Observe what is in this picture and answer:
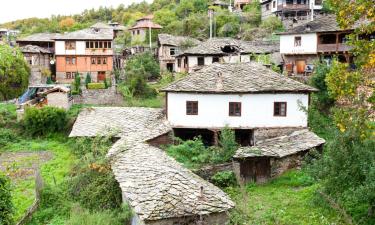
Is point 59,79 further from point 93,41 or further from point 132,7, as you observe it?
point 132,7

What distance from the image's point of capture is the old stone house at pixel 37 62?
4650 centimetres

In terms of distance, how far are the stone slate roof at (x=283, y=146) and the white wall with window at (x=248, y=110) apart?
4.75ft

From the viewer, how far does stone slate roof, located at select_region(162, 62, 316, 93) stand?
25.1 m

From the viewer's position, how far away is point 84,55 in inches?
1906

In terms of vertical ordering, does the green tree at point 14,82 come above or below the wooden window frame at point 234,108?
above

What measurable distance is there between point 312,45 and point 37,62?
28098 mm

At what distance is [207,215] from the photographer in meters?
14.7

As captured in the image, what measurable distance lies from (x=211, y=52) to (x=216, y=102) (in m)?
14.1

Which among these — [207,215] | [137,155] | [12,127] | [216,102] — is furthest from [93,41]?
[207,215]

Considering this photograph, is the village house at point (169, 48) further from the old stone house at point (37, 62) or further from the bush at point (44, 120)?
the bush at point (44, 120)

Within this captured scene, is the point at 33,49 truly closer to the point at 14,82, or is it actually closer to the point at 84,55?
the point at 84,55

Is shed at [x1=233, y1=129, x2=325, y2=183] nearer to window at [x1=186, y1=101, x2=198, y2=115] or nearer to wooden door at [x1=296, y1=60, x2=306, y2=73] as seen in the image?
window at [x1=186, y1=101, x2=198, y2=115]

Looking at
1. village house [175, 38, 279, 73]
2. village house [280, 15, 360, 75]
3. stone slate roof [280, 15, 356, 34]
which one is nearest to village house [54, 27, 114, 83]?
village house [175, 38, 279, 73]

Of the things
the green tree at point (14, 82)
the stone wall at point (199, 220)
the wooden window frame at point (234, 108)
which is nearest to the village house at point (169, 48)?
the green tree at point (14, 82)
